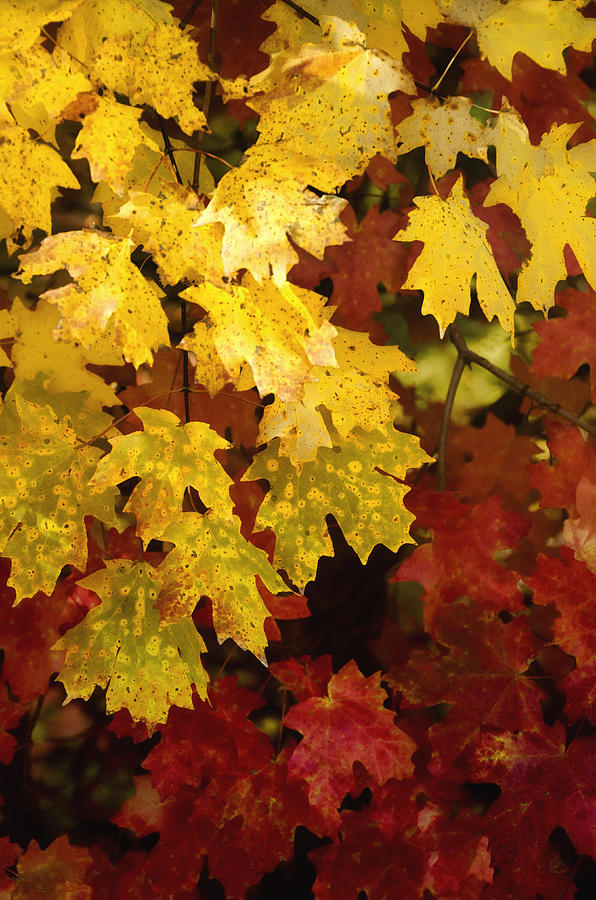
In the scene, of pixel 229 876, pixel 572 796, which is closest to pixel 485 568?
pixel 572 796

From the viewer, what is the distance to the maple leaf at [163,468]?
0.80 meters

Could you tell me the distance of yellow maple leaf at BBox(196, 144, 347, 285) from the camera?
25.7 inches

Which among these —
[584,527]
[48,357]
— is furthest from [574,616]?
[48,357]

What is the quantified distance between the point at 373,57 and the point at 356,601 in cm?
110

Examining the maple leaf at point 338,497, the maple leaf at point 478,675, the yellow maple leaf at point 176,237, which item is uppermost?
the yellow maple leaf at point 176,237

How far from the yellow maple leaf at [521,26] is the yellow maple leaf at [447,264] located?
0.15 metres

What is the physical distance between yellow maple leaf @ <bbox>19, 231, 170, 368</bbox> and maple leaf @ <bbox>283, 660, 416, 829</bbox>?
0.63 m

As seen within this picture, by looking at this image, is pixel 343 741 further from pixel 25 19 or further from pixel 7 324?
pixel 25 19

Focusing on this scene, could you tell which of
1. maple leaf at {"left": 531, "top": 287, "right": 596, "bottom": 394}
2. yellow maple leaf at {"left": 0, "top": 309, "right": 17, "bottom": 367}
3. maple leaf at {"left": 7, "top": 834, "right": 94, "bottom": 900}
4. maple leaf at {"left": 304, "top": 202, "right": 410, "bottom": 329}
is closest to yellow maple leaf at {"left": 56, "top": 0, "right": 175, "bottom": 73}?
yellow maple leaf at {"left": 0, "top": 309, "right": 17, "bottom": 367}

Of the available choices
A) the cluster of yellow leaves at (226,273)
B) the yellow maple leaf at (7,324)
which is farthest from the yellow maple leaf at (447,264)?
the yellow maple leaf at (7,324)

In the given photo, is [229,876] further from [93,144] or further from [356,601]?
[93,144]

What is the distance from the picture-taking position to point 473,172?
1548 mm

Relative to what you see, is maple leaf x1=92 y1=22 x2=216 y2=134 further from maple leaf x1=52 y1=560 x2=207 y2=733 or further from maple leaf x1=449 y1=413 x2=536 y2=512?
maple leaf x1=449 y1=413 x2=536 y2=512

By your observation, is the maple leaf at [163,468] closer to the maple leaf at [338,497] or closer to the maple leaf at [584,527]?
the maple leaf at [338,497]
